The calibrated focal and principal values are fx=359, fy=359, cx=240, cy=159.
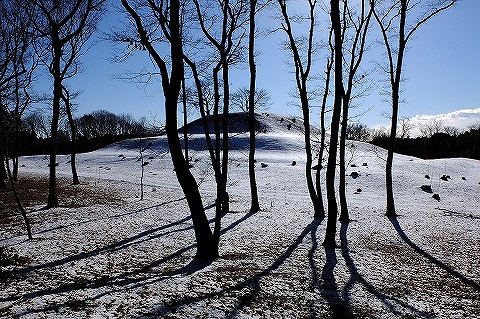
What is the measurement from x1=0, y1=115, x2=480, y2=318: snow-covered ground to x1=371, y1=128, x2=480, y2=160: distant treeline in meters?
37.8

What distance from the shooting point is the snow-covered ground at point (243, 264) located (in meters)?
6.16

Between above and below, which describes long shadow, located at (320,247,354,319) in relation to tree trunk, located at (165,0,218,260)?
below

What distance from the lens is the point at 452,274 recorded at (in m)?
9.19

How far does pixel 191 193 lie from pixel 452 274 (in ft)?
22.9

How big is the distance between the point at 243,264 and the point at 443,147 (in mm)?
59073

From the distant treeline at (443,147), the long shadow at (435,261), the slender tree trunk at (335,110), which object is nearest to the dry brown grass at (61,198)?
the slender tree trunk at (335,110)

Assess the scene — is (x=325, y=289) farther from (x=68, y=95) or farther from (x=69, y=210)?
(x=68, y=95)

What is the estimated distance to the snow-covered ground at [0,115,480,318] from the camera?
6.16 meters

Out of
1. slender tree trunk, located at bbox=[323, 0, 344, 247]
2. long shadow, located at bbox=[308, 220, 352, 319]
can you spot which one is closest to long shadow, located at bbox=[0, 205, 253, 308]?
long shadow, located at bbox=[308, 220, 352, 319]

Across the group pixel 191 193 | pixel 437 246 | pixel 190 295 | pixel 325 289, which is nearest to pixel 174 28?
pixel 191 193

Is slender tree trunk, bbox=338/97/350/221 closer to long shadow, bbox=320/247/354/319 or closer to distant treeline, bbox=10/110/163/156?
long shadow, bbox=320/247/354/319

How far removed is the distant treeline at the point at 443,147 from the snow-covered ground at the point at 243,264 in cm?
3779

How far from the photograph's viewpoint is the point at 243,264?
29.6ft

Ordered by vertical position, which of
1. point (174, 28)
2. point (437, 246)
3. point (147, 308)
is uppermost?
point (174, 28)
